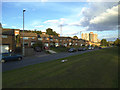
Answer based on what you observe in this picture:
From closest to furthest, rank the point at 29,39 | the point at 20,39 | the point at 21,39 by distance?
the point at 20,39 → the point at 21,39 → the point at 29,39

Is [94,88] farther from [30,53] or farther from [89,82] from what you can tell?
[30,53]

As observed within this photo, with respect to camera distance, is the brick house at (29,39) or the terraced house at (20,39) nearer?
the terraced house at (20,39)

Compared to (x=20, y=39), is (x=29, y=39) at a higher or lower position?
higher

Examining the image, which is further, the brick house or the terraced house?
the brick house

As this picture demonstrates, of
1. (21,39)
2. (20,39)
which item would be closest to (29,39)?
(21,39)

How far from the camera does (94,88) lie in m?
4.04

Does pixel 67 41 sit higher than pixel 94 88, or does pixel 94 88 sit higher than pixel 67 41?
pixel 67 41

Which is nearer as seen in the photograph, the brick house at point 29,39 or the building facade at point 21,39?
the building facade at point 21,39

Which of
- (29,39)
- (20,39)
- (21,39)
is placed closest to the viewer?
(20,39)

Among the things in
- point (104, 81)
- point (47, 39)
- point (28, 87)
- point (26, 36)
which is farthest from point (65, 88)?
point (47, 39)

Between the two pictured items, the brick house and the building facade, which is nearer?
the building facade

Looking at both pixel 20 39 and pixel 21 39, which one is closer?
pixel 20 39

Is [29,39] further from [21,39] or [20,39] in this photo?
[20,39]

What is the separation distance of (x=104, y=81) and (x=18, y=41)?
3076cm
